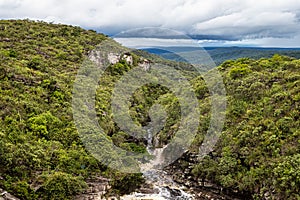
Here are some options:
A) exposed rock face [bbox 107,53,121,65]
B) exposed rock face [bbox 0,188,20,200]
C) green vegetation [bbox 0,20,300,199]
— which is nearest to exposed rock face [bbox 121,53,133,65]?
exposed rock face [bbox 107,53,121,65]

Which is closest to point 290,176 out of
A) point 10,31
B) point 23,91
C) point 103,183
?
point 103,183

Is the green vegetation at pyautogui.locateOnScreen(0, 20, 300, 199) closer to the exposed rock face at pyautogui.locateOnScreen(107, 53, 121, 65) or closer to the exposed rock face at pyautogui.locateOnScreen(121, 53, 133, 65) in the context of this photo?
the exposed rock face at pyautogui.locateOnScreen(107, 53, 121, 65)

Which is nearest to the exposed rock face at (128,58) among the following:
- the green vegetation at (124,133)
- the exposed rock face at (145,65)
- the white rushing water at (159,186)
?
the exposed rock face at (145,65)

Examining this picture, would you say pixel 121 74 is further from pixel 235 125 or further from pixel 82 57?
pixel 235 125

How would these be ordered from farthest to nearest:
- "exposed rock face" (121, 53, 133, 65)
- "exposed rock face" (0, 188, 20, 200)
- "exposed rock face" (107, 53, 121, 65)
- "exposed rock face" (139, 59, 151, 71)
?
1. "exposed rock face" (139, 59, 151, 71)
2. "exposed rock face" (121, 53, 133, 65)
3. "exposed rock face" (107, 53, 121, 65)
4. "exposed rock face" (0, 188, 20, 200)

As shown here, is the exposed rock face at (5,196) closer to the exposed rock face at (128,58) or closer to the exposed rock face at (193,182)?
the exposed rock face at (193,182)

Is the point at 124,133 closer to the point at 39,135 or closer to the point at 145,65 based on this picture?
the point at 39,135

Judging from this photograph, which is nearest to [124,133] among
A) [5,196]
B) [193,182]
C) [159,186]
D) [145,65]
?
[159,186]
